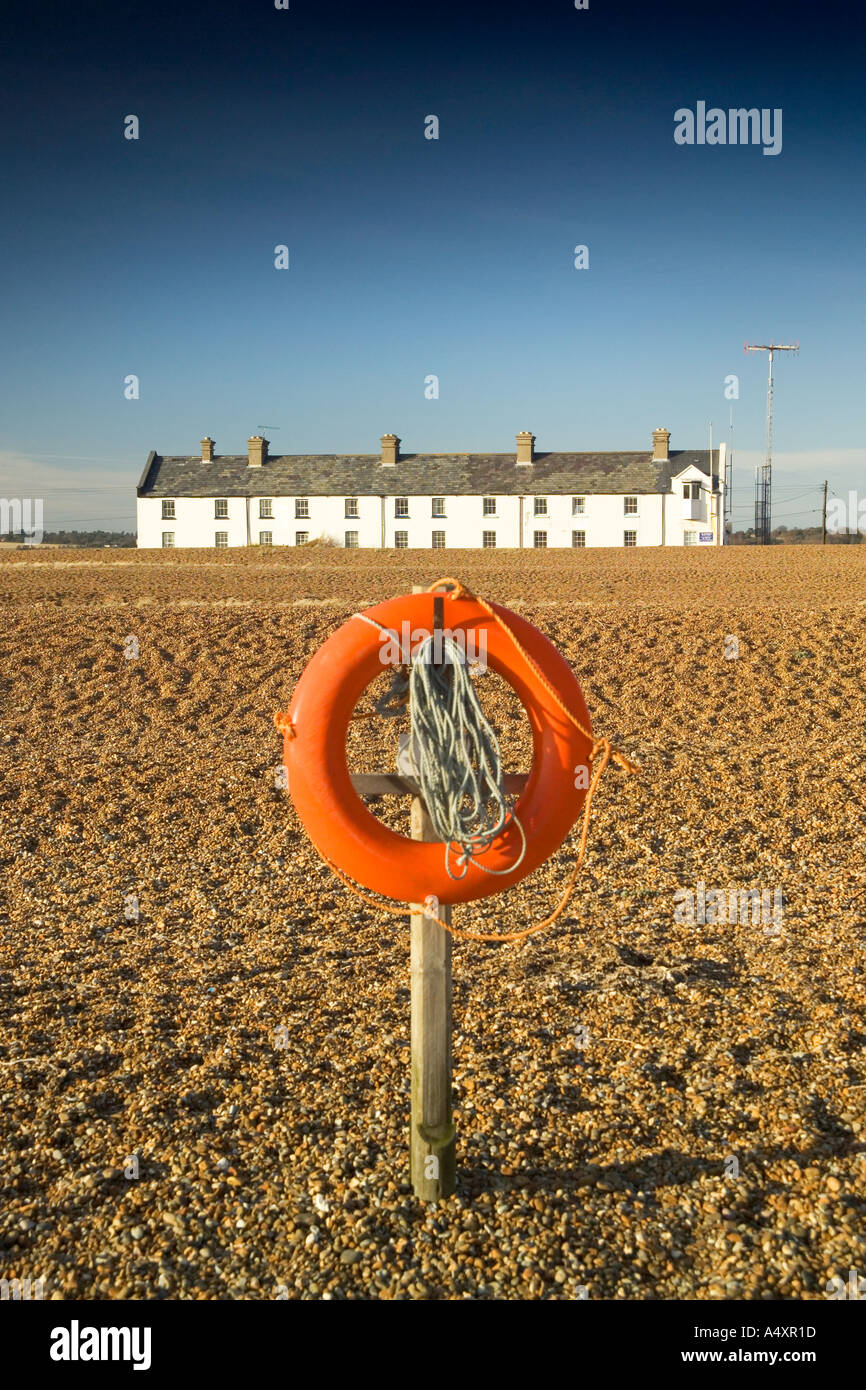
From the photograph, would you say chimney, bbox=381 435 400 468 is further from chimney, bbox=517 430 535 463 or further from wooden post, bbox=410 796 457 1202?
wooden post, bbox=410 796 457 1202

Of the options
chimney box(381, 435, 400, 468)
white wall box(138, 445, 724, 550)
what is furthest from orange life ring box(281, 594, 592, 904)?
chimney box(381, 435, 400, 468)

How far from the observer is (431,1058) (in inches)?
120

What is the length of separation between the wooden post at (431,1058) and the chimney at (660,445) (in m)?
41.1

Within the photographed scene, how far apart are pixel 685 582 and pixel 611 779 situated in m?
10.5

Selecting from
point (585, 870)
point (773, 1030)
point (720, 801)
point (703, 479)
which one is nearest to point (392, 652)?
point (773, 1030)

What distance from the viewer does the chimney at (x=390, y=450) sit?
4331 centimetres

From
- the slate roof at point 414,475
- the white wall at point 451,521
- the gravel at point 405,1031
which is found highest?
the slate roof at point 414,475

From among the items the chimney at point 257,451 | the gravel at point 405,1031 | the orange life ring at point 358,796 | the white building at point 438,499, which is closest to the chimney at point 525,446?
the white building at point 438,499

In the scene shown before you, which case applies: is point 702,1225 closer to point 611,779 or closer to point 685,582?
point 611,779

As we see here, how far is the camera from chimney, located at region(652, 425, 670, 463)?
4184 cm

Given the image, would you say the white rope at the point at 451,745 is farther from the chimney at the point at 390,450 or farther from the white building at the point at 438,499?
the chimney at the point at 390,450

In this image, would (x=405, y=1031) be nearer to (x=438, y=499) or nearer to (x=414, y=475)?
(x=438, y=499)

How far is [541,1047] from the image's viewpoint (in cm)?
389

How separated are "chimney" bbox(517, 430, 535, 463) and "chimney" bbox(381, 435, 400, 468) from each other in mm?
5120
